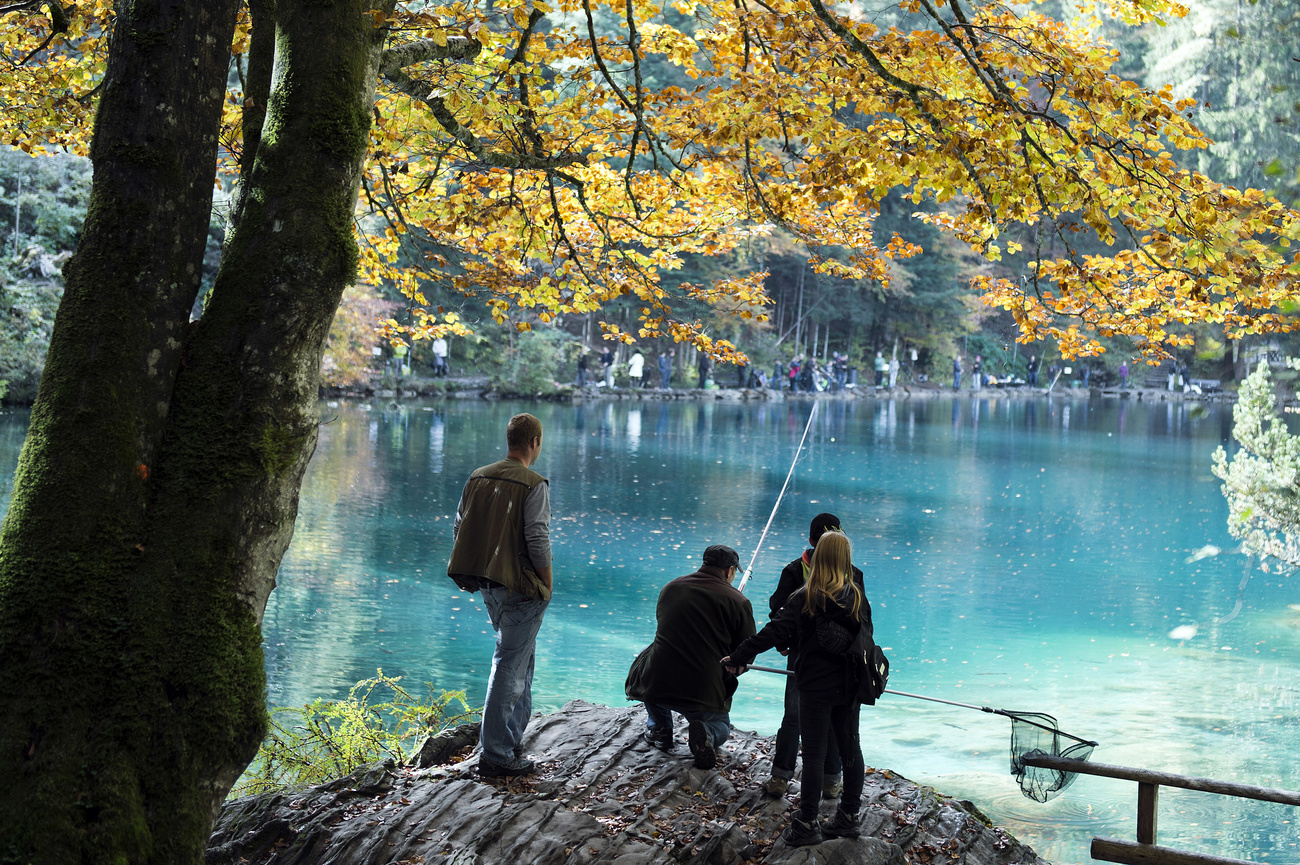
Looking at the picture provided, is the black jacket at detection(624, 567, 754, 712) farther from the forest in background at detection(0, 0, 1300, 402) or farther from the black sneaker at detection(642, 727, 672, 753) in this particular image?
the forest in background at detection(0, 0, 1300, 402)

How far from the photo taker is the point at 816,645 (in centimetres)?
408

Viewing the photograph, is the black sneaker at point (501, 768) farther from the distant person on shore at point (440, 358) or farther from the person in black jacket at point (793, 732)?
the distant person on shore at point (440, 358)

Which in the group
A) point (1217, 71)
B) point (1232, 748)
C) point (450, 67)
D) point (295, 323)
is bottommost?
point (1232, 748)

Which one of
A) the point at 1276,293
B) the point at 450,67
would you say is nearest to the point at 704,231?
the point at 450,67

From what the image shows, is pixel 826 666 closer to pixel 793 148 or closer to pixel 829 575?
pixel 829 575

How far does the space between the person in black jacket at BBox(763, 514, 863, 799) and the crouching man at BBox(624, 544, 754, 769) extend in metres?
0.22

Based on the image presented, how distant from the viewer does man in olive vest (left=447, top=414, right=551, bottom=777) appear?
13.9 feet

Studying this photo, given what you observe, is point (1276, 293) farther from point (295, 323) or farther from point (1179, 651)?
point (1179, 651)

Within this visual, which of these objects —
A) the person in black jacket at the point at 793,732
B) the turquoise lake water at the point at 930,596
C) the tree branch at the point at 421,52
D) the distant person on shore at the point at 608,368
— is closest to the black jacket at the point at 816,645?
the person in black jacket at the point at 793,732

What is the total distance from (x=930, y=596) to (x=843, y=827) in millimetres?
9483

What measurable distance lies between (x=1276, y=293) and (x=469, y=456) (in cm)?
1846

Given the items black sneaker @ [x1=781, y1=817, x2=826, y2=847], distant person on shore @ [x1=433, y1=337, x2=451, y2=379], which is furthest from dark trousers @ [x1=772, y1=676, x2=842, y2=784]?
distant person on shore @ [x1=433, y1=337, x2=451, y2=379]

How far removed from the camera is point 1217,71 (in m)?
45.0

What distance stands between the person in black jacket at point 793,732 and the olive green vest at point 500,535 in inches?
42.1
